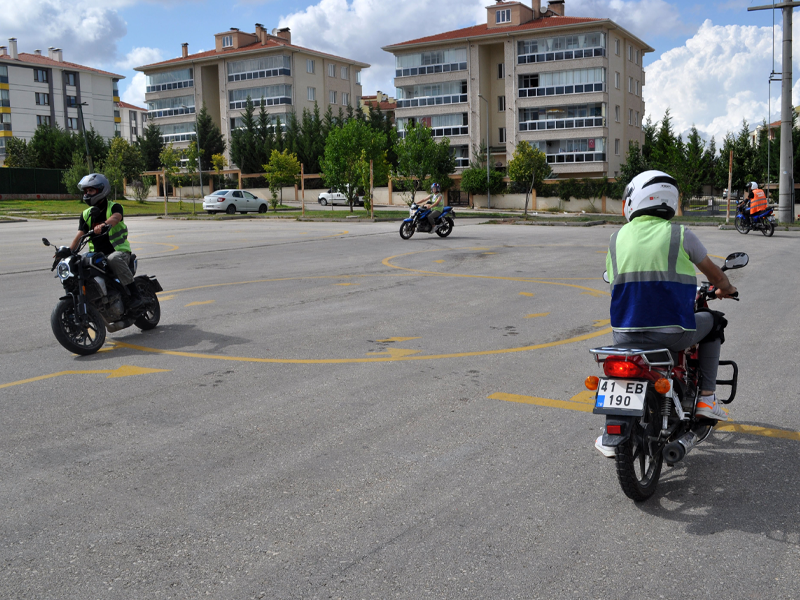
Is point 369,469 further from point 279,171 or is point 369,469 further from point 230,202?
point 279,171

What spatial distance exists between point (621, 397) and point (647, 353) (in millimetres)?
339

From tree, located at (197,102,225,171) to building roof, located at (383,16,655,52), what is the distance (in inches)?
768

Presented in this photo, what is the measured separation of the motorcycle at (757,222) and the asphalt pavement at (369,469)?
16534 mm

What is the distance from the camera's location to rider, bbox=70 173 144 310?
8.88 meters

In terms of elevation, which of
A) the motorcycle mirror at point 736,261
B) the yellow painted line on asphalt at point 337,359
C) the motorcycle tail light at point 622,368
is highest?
the motorcycle mirror at point 736,261

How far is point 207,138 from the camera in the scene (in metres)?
80.0

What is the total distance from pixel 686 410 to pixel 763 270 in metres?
11.7

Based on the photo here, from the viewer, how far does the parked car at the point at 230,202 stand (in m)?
48.6

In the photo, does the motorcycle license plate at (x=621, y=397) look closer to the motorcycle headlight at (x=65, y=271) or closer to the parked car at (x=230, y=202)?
the motorcycle headlight at (x=65, y=271)

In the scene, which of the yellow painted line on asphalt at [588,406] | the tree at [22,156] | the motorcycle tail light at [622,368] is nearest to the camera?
the motorcycle tail light at [622,368]

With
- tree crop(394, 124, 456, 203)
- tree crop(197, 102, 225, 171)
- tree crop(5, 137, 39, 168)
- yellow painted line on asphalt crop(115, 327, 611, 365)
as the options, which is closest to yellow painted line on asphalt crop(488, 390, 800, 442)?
yellow painted line on asphalt crop(115, 327, 611, 365)

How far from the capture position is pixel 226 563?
3.53 m

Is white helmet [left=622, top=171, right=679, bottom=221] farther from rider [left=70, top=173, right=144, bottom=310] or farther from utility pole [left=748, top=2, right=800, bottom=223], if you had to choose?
utility pole [left=748, top=2, right=800, bottom=223]

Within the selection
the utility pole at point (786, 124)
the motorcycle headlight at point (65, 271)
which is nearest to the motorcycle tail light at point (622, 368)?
the motorcycle headlight at point (65, 271)
